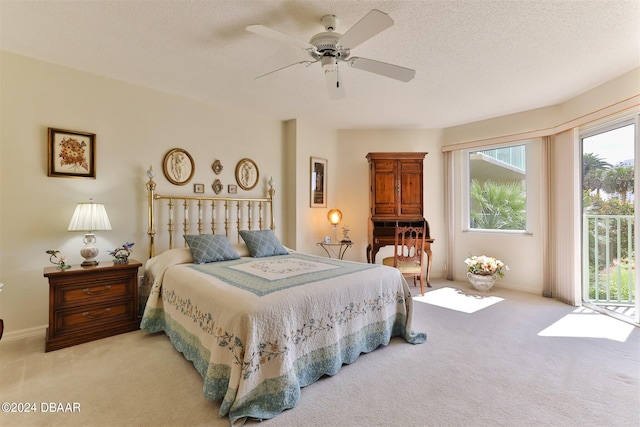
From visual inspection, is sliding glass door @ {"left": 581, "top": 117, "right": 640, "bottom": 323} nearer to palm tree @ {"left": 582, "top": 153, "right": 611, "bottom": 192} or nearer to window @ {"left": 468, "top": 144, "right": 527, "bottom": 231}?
palm tree @ {"left": 582, "top": 153, "right": 611, "bottom": 192}

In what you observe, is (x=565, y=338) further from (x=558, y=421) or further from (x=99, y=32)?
(x=99, y=32)

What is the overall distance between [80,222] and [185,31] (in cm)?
191

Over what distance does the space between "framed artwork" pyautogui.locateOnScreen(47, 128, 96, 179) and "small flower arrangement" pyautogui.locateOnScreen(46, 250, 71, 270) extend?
0.76 metres

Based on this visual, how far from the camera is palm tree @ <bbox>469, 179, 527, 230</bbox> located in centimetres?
443

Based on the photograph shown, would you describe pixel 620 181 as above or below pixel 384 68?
below

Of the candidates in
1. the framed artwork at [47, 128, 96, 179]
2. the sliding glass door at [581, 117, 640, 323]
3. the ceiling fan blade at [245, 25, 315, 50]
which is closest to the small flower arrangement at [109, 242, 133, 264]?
the framed artwork at [47, 128, 96, 179]

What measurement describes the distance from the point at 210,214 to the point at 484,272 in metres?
3.95

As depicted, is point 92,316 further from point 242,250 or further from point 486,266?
point 486,266

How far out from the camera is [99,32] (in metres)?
2.29

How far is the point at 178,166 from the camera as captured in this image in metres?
3.54

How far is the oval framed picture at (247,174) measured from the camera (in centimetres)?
409

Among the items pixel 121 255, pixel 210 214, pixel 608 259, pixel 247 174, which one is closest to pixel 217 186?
pixel 210 214

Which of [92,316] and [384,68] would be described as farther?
[92,316]

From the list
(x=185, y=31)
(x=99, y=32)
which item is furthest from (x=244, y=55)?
(x=99, y=32)
